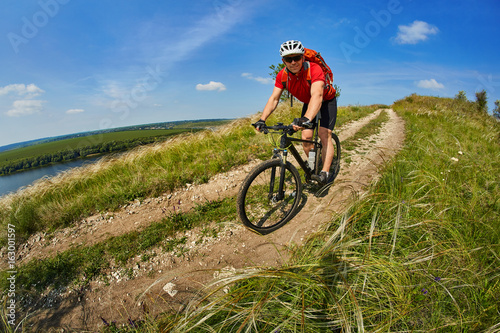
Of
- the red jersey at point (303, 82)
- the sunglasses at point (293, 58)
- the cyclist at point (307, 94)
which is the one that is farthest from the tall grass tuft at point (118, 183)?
the sunglasses at point (293, 58)

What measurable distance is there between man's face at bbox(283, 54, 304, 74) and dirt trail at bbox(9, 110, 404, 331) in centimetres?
182

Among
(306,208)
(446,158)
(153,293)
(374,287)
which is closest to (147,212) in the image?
(153,293)

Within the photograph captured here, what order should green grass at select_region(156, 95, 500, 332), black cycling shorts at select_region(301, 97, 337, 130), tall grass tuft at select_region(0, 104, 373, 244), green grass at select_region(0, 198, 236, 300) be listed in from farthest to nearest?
black cycling shorts at select_region(301, 97, 337, 130) → tall grass tuft at select_region(0, 104, 373, 244) → green grass at select_region(0, 198, 236, 300) → green grass at select_region(156, 95, 500, 332)

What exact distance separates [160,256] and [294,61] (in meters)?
3.76

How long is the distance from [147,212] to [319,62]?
4.41 metres

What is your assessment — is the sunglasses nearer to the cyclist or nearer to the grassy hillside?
the cyclist

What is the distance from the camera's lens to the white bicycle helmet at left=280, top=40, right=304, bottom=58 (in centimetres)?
321

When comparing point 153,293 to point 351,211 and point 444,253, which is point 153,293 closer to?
point 351,211

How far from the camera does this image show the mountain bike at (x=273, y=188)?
302 centimetres

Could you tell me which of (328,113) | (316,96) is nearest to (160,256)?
(316,96)

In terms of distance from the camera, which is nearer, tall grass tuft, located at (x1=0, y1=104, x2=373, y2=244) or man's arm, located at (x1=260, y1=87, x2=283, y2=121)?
man's arm, located at (x1=260, y1=87, x2=283, y2=121)

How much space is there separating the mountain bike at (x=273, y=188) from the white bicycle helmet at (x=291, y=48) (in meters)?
1.17

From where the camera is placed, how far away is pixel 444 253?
170 centimetres

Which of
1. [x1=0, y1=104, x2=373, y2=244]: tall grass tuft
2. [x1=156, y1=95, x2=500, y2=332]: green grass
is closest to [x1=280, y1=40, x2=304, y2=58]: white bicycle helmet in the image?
[x1=156, y1=95, x2=500, y2=332]: green grass
